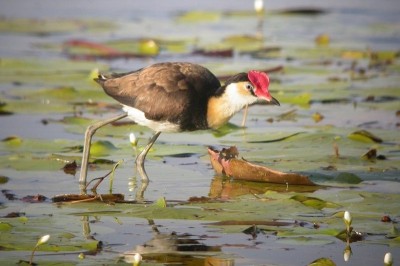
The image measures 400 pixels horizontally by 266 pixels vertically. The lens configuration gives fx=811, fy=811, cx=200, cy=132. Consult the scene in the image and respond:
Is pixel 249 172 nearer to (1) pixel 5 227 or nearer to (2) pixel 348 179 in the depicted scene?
(2) pixel 348 179

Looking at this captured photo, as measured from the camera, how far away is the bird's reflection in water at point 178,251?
5.81m

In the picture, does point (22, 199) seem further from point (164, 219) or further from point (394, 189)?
point (394, 189)

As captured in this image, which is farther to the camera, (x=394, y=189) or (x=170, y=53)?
(x=170, y=53)

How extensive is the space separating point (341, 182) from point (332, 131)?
2.14 metres

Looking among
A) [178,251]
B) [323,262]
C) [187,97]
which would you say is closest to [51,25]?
[187,97]

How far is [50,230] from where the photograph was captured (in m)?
6.19

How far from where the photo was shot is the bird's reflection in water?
581 centimetres

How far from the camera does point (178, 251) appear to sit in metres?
6.01

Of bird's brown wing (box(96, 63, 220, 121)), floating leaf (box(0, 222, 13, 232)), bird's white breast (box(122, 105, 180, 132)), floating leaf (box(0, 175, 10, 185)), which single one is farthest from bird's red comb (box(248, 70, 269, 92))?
floating leaf (box(0, 222, 13, 232))

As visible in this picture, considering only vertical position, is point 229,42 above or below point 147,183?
above

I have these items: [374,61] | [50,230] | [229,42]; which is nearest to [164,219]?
[50,230]

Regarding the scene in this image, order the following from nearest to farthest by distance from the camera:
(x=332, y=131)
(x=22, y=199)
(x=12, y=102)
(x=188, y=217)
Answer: (x=188, y=217) < (x=22, y=199) < (x=332, y=131) < (x=12, y=102)

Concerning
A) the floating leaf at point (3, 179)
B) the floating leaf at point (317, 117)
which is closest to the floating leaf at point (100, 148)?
the floating leaf at point (3, 179)

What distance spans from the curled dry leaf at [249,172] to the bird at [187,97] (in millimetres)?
368
